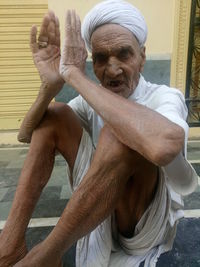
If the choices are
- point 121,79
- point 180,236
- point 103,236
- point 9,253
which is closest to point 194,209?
point 180,236

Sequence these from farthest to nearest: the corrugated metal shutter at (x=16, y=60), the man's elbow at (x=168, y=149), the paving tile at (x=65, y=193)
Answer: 1. the corrugated metal shutter at (x=16, y=60)
2. the paving tile at (x=65, y=193)
3. the man's elbow at (x=168, y=149)

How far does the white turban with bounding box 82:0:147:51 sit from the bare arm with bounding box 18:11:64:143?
0.19 meters

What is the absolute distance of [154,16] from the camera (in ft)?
11.9

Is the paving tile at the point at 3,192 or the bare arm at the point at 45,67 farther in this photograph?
the paving tile at the point at 3,192

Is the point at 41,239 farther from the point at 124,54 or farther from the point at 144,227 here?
the point at 124,54

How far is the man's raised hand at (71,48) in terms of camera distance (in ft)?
4.10

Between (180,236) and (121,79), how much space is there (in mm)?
959

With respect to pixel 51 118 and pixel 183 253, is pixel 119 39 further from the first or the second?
pixel 183 253

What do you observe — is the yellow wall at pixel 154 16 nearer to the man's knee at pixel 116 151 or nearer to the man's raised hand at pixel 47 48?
the man's raised hand at pixel 47 48

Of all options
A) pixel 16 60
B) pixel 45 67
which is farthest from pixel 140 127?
pixel 16 60

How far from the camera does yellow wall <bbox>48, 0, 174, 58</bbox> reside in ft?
11.6

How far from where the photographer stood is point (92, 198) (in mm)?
1101

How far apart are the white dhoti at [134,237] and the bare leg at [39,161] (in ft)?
0.23

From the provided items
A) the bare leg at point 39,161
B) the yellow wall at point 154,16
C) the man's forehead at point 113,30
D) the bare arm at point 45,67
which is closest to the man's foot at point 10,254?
the bare leg at point 39,161
